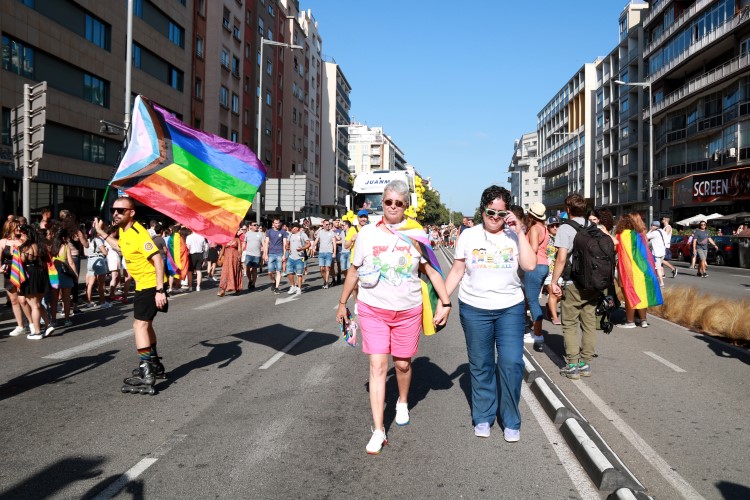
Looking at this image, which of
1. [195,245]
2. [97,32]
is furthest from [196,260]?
[97,32]

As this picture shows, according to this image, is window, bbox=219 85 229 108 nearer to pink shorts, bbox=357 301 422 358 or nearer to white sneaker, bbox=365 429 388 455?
pink shorts, bbox=357 301 422 358

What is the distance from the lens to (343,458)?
448 centimetres

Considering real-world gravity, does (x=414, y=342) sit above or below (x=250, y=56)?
below

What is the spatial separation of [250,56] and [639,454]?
49797mm

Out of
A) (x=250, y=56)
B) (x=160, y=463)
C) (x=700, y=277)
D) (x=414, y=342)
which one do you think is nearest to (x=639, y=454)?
(x=414, y=342)

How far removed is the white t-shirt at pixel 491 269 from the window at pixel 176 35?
3564 cm

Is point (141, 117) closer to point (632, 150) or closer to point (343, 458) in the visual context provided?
point (343, 458)

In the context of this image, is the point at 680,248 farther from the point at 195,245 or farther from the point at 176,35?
the point at 176,35

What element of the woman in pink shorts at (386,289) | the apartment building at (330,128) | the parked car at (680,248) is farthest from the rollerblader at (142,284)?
the apartment building at (330,128)

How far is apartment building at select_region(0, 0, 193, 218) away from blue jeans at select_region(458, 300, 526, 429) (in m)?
19.8

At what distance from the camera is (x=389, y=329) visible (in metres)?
4.88

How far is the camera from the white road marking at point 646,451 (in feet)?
12.9

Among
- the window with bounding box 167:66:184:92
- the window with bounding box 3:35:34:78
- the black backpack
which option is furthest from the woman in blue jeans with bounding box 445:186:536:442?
the window with bounding box 167:66:184:92

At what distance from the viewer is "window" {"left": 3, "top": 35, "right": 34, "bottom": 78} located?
2226cm
